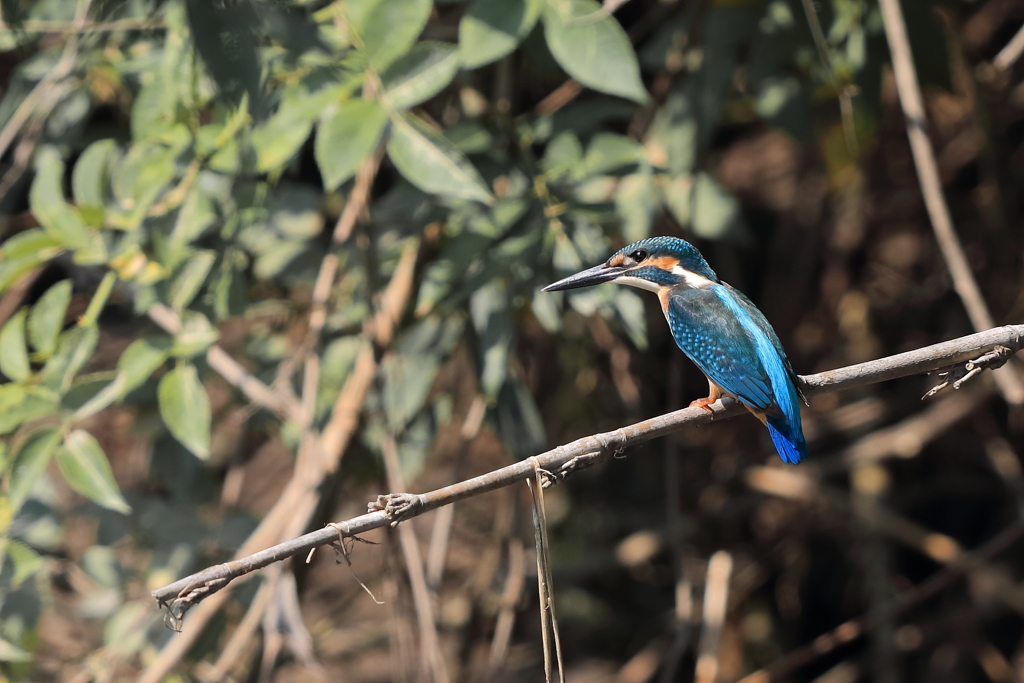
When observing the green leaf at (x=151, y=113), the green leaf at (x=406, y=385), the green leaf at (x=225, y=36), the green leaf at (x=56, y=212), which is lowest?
the green leaf at (x=406, y=385)

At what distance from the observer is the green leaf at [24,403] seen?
173 cm

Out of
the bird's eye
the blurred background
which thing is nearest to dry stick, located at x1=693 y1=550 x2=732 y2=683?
the blurred background

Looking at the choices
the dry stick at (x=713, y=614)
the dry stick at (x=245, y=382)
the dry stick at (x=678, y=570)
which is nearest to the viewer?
the dry stick at (x=245, y=382)

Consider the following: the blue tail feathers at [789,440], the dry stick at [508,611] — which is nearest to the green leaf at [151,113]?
the blue tail feathers at [789,440]

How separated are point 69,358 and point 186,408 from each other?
247 mm

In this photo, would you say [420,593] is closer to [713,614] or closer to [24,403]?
[24,403]

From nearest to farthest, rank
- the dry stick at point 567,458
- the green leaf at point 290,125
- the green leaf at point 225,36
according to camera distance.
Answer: the dry stick at point 567,458 < the green leaf at point 225,36 < the green leaf at point 290,125

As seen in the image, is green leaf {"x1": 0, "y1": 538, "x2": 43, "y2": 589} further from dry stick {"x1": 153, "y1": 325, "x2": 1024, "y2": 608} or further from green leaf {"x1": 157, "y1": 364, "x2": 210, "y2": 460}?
dry stick {"x1": 153, "y1": 325, "x2": 1024, "y2": 608}

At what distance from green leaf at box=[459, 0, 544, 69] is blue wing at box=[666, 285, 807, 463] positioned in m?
0.60

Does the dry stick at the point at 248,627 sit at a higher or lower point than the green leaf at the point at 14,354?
lower

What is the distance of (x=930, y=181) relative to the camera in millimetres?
2033

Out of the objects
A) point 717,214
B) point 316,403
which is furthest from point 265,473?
point 717,214

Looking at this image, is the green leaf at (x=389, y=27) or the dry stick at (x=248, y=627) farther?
A: the dry stick at (x=248, y=627)

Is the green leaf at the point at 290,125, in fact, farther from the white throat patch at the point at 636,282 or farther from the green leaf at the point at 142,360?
the white throat patch at the point at 636,282
